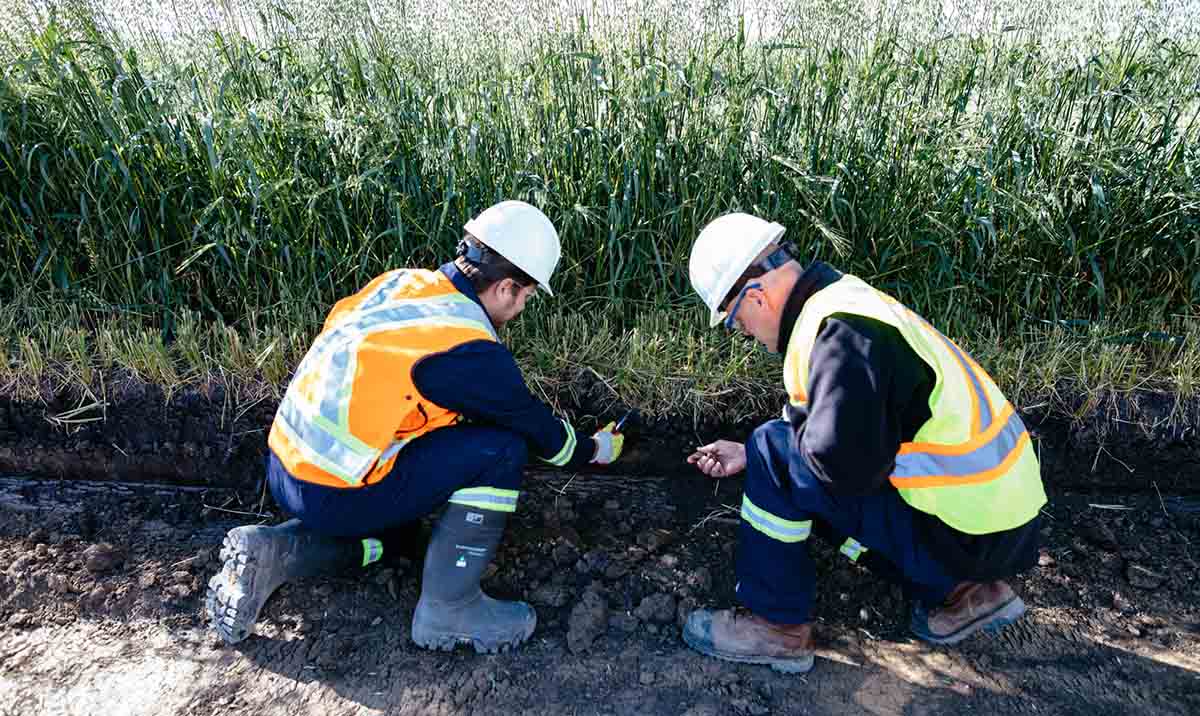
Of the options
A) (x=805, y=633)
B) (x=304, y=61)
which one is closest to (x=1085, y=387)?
(x=805, y=633)

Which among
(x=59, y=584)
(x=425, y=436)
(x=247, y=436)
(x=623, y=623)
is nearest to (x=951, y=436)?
(x=623, y=623)

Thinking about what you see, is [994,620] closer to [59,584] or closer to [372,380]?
[372,380]

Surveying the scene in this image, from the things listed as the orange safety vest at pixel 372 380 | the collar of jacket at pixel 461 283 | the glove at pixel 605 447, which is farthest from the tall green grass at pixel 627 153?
the orange safety vest at pixel 372 380

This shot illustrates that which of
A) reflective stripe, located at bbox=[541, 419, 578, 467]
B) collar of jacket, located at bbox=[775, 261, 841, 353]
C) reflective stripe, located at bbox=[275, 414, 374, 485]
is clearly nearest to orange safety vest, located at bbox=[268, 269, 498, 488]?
reflective stripe, located at bbox=[275, 414, 374, 485]

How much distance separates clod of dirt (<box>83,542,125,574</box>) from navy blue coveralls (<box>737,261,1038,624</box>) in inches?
79.0

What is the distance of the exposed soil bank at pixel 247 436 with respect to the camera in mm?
3035

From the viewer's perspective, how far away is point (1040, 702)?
7.39 ft

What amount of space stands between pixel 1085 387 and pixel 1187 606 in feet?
2.56

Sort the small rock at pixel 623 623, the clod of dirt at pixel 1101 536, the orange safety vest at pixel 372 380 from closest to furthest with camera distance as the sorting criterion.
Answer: the orange safety vest at pixel 372 380 → the small rock at pixel 623 623 → the clod of dirt at pixel 1101 536

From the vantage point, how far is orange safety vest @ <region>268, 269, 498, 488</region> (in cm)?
214

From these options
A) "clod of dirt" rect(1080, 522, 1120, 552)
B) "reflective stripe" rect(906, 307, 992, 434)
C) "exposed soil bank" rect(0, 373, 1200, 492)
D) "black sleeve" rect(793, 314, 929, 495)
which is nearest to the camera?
"black sleeve" rect(793, 314, 929, 495)

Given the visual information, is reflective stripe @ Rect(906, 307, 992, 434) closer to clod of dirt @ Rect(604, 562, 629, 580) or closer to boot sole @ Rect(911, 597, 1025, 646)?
boot sole @ Rect(911, 597, 1025, 646)

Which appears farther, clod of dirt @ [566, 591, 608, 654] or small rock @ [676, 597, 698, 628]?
small rock @ [676, 597, 698, 628]

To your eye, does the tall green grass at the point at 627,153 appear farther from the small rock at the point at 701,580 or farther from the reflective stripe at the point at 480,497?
the reflective stripe at the point at 480,497
